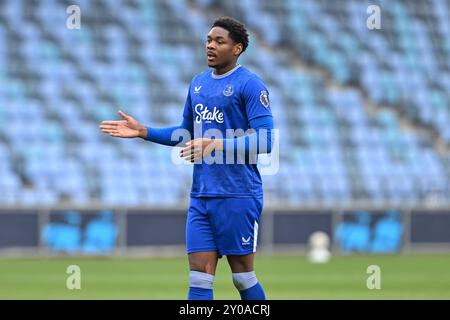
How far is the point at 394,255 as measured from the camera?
1902cm

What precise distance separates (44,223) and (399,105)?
9716 millimetres

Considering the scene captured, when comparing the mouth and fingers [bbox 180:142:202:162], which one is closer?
fingers [bbox 180:142:202:162]

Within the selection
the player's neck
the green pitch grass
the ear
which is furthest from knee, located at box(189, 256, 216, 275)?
the green pitch grass

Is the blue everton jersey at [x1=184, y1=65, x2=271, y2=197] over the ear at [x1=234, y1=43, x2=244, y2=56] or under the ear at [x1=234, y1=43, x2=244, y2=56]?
under

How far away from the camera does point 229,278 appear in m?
14.3

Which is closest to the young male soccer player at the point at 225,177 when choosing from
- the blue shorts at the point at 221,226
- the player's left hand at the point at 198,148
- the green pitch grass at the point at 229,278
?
the blue shorts at the point at 221,226

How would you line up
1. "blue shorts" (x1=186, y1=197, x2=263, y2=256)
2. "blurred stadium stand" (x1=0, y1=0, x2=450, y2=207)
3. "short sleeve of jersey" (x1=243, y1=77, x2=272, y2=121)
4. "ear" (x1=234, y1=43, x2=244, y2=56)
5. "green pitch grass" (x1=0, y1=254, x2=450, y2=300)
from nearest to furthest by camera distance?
"short sleeve of jersey" (x1=243, y1=77, x2=272, y2=121) < "blue shorts" (x1=186, y1=197, x2=263, y2=256) < "ear" (x1=234, y1=43, x2=244, y2=56) < "green pitch grass" (x1=0, y1=254, x2=450, y2=300) < "blurred stadium stand" (x1=0, y1=0, x2=450, y2=207)

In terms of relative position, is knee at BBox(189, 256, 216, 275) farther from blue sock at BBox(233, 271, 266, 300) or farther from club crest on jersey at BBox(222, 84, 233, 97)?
club crest on jersey at BBox(222, 84, 233, 97)

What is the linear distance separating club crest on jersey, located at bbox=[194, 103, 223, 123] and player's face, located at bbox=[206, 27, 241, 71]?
0.29 meters

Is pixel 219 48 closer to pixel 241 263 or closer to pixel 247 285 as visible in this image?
pixel 241 263

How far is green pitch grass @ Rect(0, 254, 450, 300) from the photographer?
1178 centimetres
